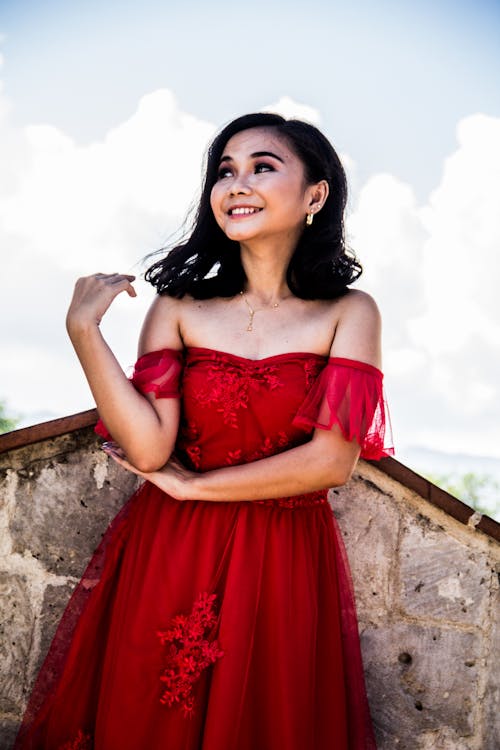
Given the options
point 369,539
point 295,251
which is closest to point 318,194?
point 295,251

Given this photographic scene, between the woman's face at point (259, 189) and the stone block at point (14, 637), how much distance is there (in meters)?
1.37

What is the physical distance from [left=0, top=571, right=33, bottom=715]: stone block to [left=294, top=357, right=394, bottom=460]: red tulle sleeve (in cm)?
113

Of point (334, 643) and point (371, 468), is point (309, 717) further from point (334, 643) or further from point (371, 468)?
point (371, 468)

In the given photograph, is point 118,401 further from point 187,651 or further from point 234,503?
point 187,651

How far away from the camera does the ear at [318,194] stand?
103 inches

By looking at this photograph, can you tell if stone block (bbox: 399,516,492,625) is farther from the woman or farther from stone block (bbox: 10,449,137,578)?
stone block (bbox: 10,449,137,578)

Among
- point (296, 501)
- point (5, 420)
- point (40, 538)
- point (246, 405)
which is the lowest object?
point (40, 538)

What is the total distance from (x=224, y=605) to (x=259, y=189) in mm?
1284

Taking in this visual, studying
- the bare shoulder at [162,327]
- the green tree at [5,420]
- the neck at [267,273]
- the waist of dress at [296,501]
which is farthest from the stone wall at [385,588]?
the green tree at [5,420]

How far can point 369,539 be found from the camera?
8.69 feet

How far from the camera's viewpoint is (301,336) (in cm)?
240

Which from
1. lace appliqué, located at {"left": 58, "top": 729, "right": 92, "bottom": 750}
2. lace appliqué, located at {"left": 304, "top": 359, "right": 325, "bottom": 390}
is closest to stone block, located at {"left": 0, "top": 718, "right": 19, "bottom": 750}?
lace appliqué, located at {"left": 58, "top": 729, "right": 92, "bottom": 750}

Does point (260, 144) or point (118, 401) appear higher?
point (260, 144)

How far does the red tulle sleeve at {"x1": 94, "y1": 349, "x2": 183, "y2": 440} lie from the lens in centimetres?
234
